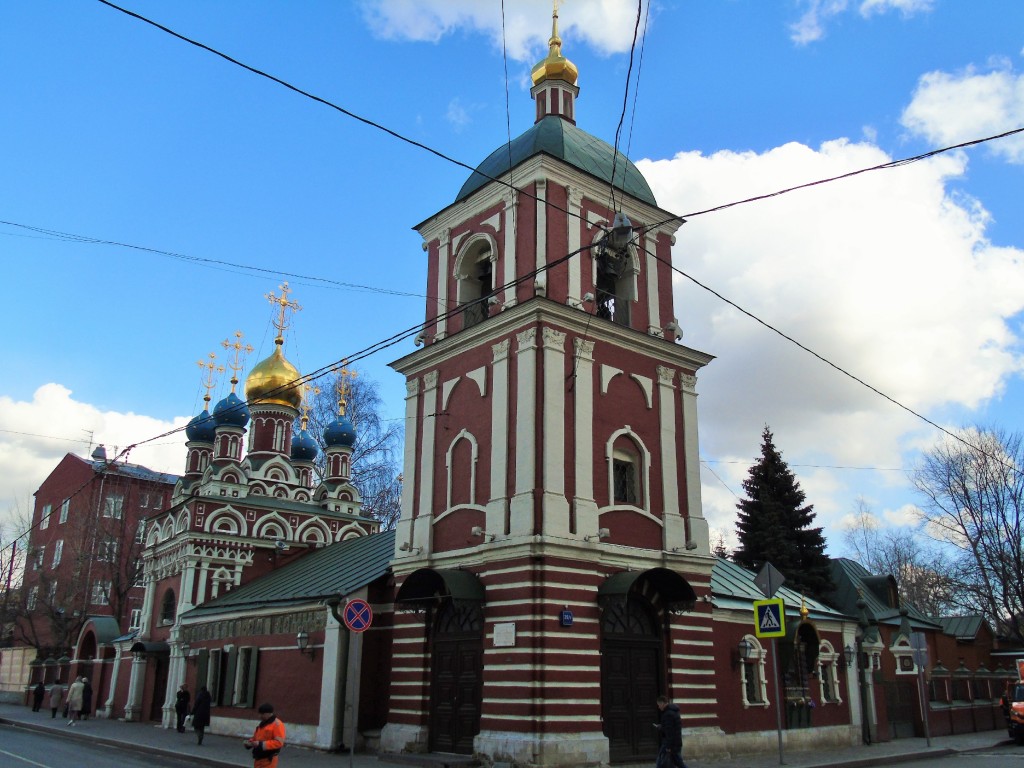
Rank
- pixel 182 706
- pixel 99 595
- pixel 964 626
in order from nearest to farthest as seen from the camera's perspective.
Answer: pixel 182 706 → pixel 964 626 → pixel 99 595

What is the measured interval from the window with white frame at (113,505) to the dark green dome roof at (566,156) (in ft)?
125

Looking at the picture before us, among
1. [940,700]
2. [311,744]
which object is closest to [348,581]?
[311,744]

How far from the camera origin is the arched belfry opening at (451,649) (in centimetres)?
1563

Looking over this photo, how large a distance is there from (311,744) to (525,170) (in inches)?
504

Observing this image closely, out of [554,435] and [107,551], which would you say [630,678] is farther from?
[107,551]

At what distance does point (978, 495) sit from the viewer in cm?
3647

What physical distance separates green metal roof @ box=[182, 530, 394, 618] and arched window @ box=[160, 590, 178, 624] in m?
1.96

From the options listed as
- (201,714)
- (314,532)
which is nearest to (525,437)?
(201,714)

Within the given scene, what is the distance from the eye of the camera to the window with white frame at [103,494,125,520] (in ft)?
163

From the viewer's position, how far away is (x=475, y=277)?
19.8 m

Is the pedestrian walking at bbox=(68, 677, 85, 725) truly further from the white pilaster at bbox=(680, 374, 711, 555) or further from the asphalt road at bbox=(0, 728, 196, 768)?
the white pilaster at bbox=(680, 374, 711, 555)

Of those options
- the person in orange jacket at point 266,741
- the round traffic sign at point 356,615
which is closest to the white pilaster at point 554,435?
the round traffic sign at point 356,615

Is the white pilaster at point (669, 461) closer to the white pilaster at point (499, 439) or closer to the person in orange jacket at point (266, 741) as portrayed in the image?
the white pilaster at point (499, 439)

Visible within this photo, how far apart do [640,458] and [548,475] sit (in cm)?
277
